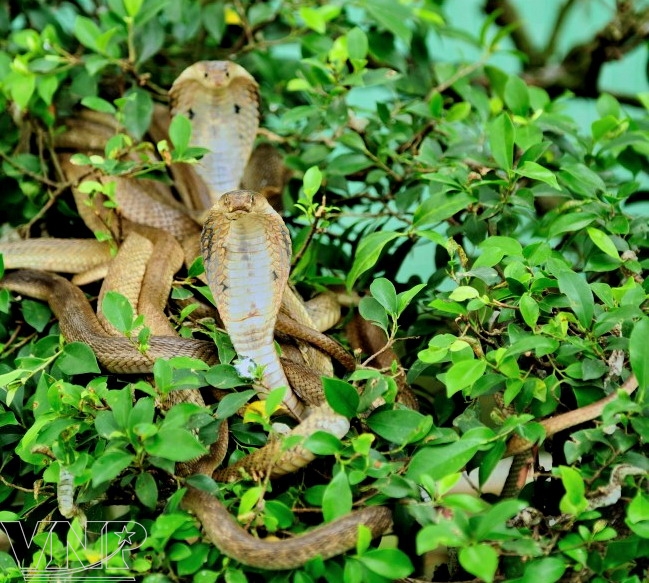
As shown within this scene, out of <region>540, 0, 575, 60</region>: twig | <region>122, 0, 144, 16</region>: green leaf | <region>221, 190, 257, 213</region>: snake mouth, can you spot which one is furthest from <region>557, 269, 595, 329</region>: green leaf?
<region>540, 0, 575, 60</region>: twig

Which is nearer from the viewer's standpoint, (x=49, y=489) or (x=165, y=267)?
(x=49, y=489)

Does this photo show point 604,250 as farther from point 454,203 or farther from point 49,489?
point 49,489

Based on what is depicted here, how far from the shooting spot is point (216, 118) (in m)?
1.92

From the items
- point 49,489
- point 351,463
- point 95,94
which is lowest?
point 49,489

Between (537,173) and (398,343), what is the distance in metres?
0.50

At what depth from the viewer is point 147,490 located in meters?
1.30

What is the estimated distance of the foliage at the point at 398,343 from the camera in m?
1.24

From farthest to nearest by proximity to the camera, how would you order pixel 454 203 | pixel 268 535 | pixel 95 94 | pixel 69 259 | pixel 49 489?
pixel 95 94 < pixel 69 259 < pixel 454 203 < pixel 49 489 < pixel 268 535

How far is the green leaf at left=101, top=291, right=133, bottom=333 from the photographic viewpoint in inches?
55.6

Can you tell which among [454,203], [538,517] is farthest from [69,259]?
[538,517]

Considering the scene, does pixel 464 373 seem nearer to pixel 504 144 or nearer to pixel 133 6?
pixel 504 144

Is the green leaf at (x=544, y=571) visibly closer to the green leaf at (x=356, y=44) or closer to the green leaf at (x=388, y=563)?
the green leaf at (x=388, y=563)

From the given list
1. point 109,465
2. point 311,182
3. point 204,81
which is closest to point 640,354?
point 311,182

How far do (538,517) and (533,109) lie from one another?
3.32ft
